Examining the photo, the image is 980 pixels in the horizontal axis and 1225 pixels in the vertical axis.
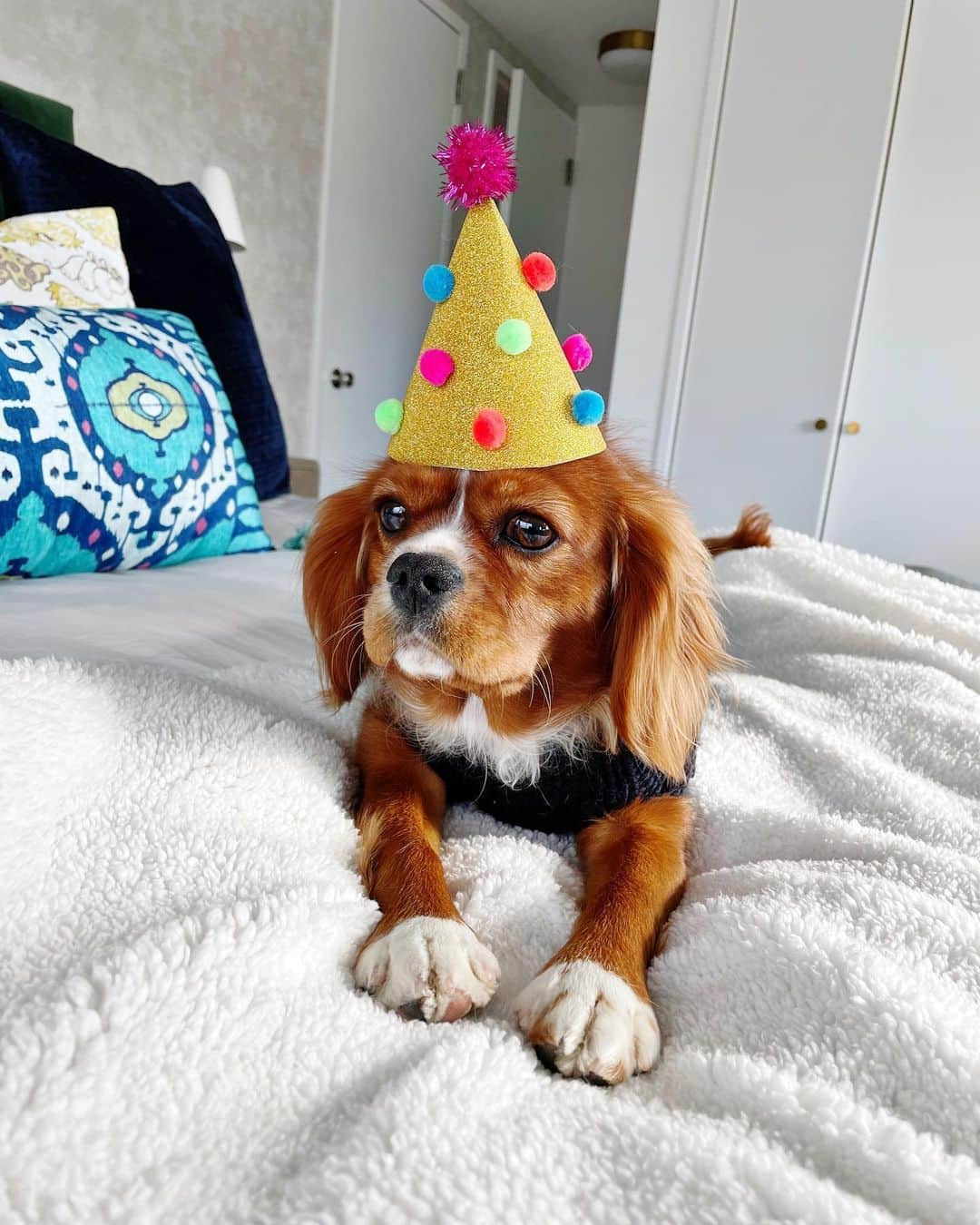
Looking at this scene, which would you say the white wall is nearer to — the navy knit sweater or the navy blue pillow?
the navy blue pillow

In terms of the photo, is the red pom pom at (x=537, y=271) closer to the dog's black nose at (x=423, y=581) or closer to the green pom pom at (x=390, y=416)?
the green pom pom at (x=390, y=416)

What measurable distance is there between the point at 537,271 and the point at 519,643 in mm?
443

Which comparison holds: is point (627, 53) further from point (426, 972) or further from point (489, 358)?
point (426, 972)

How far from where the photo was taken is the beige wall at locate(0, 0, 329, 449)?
9.09 feet

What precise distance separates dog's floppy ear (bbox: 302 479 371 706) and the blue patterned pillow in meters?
0.36

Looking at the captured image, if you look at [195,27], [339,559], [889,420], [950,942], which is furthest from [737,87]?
[950,942]

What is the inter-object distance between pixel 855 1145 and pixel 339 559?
921 millimetres

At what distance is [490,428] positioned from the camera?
1.03m

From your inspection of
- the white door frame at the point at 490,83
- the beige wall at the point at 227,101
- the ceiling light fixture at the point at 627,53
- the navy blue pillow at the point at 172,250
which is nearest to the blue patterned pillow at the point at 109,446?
the navy blue pillow at the point at 172,250

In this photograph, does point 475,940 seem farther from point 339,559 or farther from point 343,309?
point 343,309

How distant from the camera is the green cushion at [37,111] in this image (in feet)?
7.02

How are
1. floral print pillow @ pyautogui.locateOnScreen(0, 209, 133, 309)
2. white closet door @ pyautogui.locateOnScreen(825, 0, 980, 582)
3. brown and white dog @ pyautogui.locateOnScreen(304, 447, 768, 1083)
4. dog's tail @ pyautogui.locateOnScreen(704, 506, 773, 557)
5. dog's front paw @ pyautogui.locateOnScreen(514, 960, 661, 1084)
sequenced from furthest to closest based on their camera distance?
white closet door @ pyautogui.locateOnScreen(825, 0, 980, 582), dog's tail @ pyautogui.locateOnScreen(704, 506, 773, 557), floral print pillow @ pyautogui.locateOnScreen(0, 209, 133, 309), brown and white dog @ pyautogui.locateOnScreen(304, 447, 768, 1083), dog's front paw @ pyautogui.locateOnScreen(514, 960, 661, 1084)

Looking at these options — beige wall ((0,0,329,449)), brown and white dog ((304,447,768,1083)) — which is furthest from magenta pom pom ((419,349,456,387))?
beige wall ((0,0,329,449))

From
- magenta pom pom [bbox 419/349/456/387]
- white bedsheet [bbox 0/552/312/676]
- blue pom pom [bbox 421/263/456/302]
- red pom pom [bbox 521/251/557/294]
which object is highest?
red pom pom [bbox 521/251/557/294]
